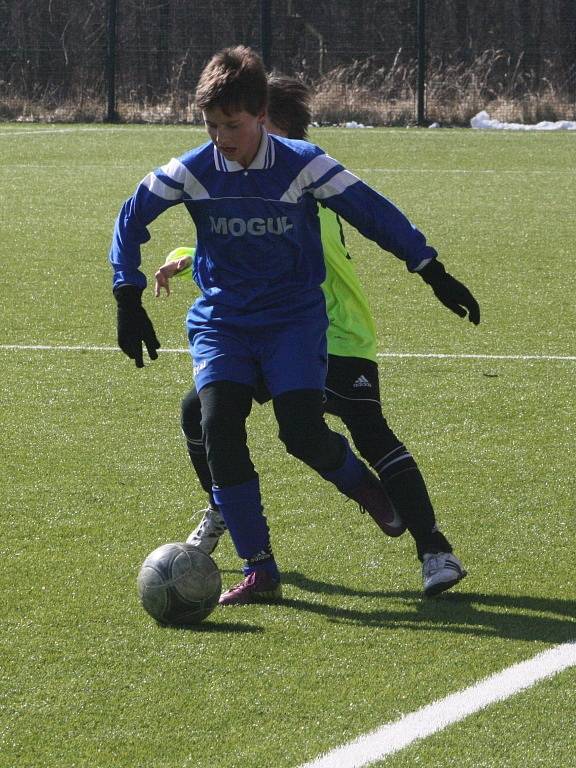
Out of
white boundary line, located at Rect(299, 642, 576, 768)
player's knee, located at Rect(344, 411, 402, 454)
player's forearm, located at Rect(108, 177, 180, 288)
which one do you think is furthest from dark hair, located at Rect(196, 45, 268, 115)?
white boundary line, located at Rect(299, 642, 576, 768)

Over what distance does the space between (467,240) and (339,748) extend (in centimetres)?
987

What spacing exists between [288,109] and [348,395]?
1088 millimetres

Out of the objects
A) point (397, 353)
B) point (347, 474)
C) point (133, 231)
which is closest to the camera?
point (133, 231)

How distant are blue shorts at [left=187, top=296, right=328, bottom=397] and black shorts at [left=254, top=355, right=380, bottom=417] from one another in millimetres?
329

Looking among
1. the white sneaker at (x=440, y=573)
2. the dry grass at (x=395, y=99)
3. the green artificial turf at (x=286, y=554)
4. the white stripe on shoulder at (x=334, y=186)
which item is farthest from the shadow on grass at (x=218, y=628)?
the dry grass at (x=395, y=99)

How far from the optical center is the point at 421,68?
26.0 m

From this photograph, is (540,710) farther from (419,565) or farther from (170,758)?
(419,565)

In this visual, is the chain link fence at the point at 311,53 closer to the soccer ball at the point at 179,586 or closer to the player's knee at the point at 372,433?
the player's knee at the point at 372,433

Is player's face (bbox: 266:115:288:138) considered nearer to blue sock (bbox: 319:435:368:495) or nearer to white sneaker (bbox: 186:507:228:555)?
blue sock (bbox: 319:435:368:495)

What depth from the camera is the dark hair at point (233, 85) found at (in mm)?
4258

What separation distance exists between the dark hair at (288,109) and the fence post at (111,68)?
71.4ft

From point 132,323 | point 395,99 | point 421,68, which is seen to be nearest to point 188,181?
point 132,323

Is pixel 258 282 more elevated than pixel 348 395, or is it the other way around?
pixel 258 282

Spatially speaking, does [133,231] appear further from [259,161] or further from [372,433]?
[372,433]
